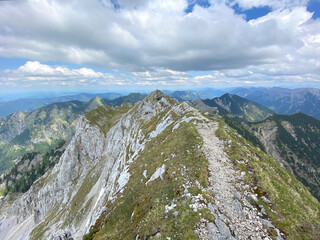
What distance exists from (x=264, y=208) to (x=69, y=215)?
7454 centimetres

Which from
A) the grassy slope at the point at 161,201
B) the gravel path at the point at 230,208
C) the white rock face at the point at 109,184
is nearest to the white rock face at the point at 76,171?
the white rock face at the point at 109,184

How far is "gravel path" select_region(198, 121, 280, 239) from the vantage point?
12.2 m

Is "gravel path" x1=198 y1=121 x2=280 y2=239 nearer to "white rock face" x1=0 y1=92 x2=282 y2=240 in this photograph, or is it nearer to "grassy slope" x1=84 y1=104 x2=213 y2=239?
"white rock face" x1=0 y1=92 x2=282 y2=240

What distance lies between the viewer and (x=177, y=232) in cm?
1209

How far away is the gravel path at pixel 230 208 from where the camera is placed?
12.2m

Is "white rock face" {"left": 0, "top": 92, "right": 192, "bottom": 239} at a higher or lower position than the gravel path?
lower

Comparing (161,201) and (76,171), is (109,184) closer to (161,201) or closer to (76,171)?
(161,201)

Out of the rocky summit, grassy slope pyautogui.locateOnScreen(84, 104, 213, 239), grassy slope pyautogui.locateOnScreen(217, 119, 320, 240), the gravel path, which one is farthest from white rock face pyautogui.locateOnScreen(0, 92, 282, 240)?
grassy slope pyautogui.locateOnScreen(217, 119, 320, 240)

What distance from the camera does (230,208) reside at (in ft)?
47.9

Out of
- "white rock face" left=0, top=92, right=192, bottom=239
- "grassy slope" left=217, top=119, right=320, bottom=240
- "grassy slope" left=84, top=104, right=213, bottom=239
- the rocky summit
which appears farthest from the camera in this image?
"white rock face" left=0, top=92, right=192, bottom=239

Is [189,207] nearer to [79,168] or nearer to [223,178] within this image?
[223,178]

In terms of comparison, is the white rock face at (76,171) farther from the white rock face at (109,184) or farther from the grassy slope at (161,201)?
the grassy slope at (161,201)

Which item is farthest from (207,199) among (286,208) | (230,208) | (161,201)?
(286,208)

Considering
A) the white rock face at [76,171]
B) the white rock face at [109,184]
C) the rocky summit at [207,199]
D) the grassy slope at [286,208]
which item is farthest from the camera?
the white rock face at [76,171]
